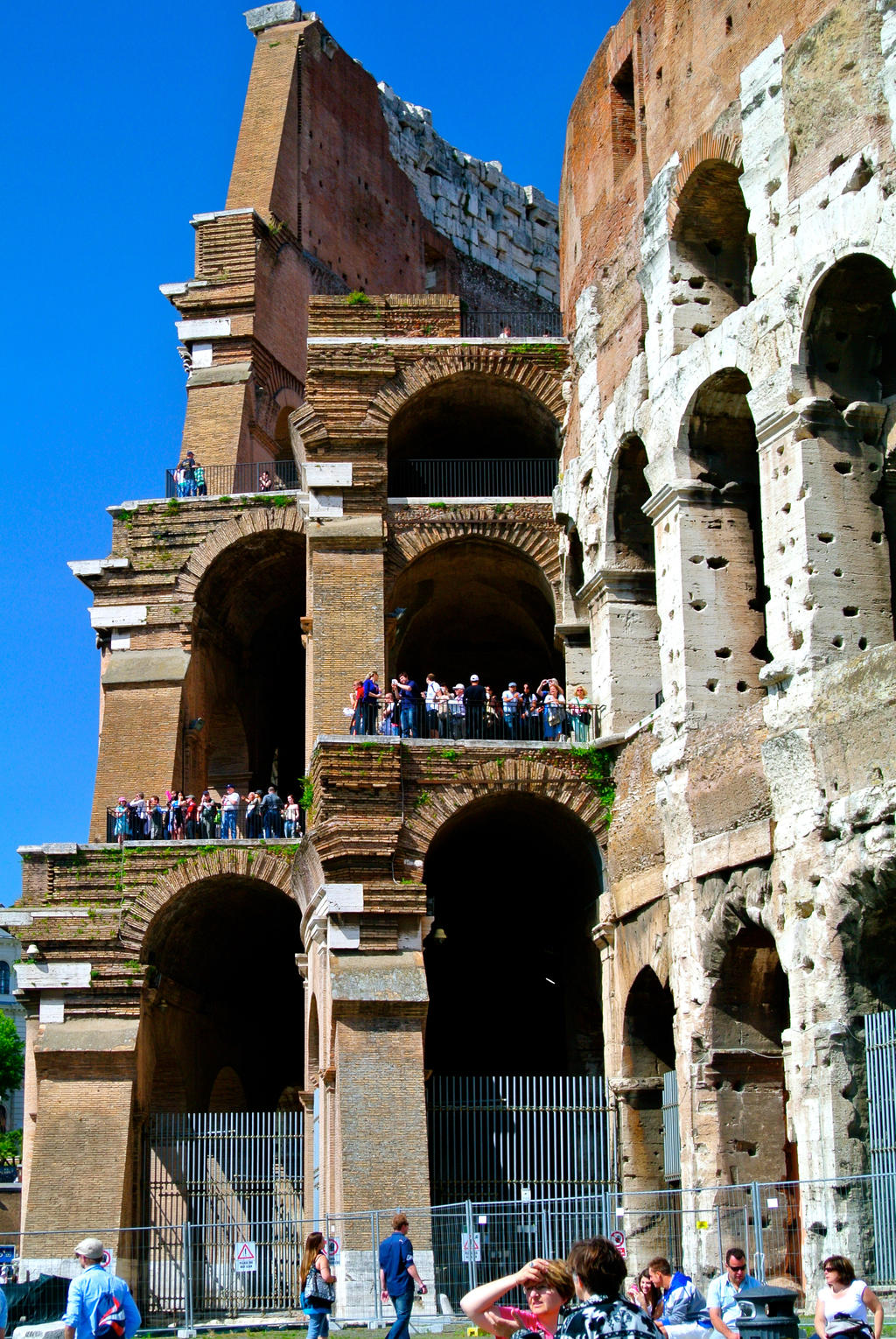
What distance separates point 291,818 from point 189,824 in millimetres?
1370

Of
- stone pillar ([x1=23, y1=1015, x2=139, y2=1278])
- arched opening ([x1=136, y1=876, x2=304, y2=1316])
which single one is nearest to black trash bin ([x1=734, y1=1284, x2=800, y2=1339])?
arched opening ([x1=136, y1=876, x2=304, y2=1316])

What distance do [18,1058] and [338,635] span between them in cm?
3505

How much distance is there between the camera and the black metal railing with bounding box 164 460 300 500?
2753 cm

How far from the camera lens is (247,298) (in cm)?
3123

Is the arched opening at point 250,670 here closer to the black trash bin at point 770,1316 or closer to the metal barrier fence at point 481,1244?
the metal barrier fence at point 481,1244

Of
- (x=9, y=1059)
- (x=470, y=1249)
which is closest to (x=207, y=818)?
(x=470, y=1249)

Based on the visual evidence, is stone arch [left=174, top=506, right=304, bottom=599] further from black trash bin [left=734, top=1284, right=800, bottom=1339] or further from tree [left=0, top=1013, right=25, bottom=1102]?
tree [left=0, top=1013, right=25, bottom=1102]

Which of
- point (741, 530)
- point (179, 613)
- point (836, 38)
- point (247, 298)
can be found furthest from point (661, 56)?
point (247, 298)

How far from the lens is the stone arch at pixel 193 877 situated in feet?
75.9

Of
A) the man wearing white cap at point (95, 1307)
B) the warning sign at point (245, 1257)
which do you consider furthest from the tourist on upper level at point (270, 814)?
the man wearing white cap at point (95, 1307)

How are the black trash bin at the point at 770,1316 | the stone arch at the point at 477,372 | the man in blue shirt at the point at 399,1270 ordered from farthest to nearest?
the stone arch at the point at 477,372 < the man in blue shirt at the point at 399,1270 < the black trash bin at the point at 770,1316

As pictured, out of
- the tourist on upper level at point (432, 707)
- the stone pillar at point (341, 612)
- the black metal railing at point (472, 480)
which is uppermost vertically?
the black metal railing at point (472, 480)

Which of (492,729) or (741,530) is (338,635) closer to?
(492,729)

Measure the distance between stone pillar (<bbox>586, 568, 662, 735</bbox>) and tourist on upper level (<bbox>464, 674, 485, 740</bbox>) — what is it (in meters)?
1.50
